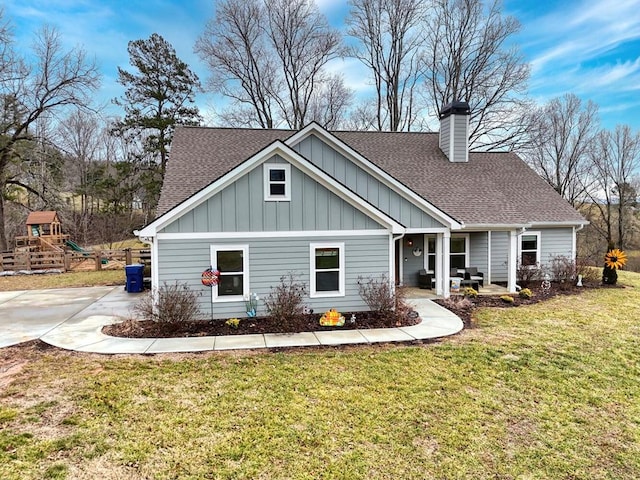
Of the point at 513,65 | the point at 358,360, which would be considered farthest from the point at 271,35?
the point at 358,360

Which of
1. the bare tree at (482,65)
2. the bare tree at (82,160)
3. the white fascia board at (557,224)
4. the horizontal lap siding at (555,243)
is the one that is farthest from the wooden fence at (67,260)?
the bare tree at (482,65)

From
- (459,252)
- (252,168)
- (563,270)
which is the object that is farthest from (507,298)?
(252,168)

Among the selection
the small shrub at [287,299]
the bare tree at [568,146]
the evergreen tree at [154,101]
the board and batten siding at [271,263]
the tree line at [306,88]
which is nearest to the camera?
the small shrub at [287,299]

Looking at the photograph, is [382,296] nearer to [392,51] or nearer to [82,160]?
[392,51]

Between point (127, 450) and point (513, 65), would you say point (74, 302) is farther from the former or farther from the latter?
point (513, 65)

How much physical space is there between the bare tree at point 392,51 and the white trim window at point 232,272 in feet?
65.9

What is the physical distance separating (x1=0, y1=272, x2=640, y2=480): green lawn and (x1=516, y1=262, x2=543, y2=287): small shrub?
647 cm

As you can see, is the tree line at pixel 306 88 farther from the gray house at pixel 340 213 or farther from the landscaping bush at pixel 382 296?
the landscaping bush at pixel 382 296

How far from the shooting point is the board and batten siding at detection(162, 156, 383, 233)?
883 cm

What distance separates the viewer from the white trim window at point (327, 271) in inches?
373

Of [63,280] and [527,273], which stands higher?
[527,273]

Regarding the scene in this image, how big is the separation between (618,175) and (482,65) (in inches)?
618

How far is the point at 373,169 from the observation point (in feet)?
38.7

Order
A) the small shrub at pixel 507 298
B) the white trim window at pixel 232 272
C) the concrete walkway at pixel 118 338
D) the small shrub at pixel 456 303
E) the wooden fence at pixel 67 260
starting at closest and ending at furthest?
the concrete walkway at pixel 118 338 → the white trim window at pixel 232 272 → the small shrub at pixel 456 303 → the small shrub at pixel 507 298 → the wooden fence at pixel 67 260
